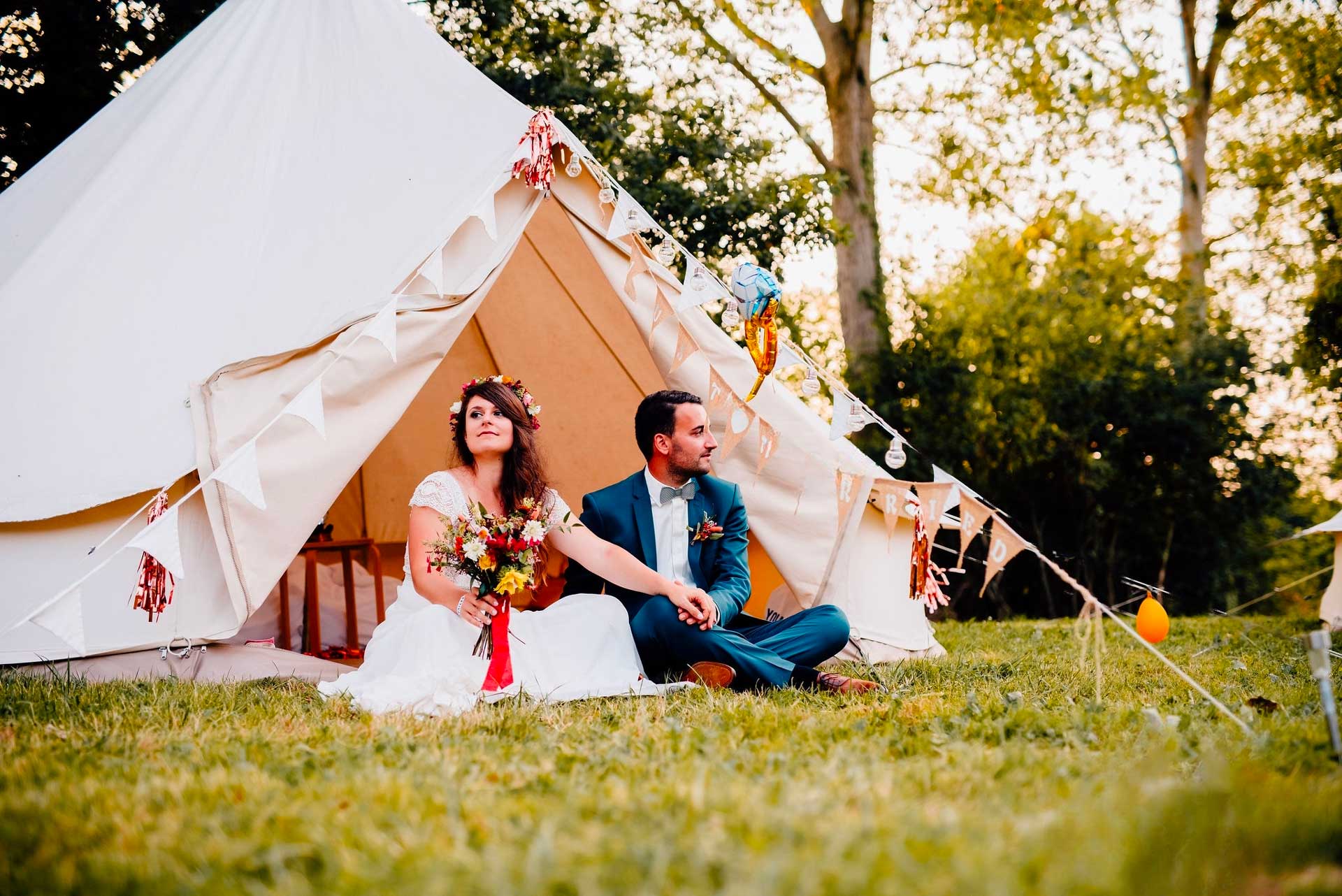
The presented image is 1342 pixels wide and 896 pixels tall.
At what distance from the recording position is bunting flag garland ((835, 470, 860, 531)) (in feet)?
12.7

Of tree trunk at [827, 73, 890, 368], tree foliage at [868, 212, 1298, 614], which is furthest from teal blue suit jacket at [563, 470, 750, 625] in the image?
tree trunk at [827, 73, 890, 368]

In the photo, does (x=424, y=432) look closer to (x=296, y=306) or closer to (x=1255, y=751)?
(x=296, y=306)

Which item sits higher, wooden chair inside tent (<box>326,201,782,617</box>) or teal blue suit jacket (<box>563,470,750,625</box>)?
wooden chair inside tent (<box>326,201,782,617</box>)

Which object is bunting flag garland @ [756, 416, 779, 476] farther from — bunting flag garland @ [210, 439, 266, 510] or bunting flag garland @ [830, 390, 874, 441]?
bunting flag garland @ [210, 439, 266, 510]

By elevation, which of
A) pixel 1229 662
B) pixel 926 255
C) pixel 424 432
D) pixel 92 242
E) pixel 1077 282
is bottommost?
pixel 1229 662

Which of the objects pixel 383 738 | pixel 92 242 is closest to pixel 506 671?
pixel 383 738

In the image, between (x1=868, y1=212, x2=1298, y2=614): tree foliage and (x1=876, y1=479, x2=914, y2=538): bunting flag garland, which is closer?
(x1=876, y1=479, x2=914, y2=538): bunting flag garland

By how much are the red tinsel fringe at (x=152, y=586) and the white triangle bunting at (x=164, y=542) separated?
0.03 metres

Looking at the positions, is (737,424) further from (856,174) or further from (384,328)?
(856,174)

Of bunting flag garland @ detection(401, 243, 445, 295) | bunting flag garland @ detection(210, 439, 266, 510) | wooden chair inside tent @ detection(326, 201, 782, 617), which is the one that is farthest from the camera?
wooden chair inside tent @ detection(326, 201, 782, 617)

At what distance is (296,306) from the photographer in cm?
384

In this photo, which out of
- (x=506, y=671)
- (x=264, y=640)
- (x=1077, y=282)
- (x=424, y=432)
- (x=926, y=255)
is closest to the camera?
(x=506, y=671)

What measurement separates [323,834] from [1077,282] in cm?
877

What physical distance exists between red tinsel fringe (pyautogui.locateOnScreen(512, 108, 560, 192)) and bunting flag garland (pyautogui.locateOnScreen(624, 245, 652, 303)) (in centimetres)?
39
